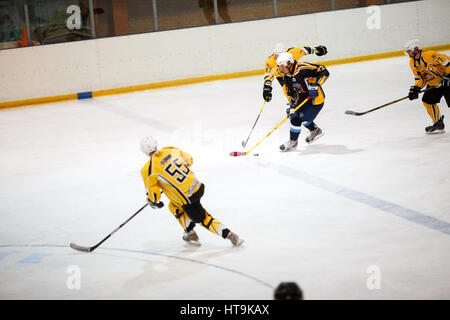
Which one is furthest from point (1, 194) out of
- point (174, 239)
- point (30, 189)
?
point (174, 239)

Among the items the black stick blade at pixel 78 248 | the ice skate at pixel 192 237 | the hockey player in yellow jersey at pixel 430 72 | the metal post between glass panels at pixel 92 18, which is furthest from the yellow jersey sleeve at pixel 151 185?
the metal post between glass panels at pixel 92 18

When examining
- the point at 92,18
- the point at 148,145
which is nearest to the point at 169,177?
the point at 148,145

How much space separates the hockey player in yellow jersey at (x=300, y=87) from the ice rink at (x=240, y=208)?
32 cm

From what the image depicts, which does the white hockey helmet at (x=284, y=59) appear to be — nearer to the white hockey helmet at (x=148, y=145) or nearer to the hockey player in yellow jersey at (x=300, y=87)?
the hockey player in yellow jersey at (x=300, y=87)

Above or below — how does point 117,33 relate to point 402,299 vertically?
above

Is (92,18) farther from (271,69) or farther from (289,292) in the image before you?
(289,292)

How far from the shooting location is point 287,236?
4852 millimetres

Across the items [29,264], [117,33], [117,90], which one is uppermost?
[117,33]

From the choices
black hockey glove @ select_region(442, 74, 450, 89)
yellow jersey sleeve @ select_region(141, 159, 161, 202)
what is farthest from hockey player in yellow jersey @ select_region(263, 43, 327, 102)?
yellow jersey sleeve @ select_region(141, 159, 161, 202)

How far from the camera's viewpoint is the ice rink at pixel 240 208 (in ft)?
13.7

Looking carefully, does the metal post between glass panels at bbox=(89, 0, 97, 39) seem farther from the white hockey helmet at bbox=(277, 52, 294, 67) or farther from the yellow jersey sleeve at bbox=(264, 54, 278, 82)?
the white hockey helmet at bbox=(277, 52, 294, 67)

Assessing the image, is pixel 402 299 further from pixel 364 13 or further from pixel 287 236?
pixel 364 13

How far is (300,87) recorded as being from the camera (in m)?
7.14

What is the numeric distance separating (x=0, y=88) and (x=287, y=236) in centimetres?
834
